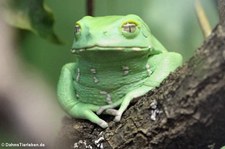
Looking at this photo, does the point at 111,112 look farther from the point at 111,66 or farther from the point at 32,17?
the point at 32,17

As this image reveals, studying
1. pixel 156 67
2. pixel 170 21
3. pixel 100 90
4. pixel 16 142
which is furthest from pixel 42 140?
pixel 170 21

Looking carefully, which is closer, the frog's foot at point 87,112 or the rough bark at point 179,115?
the rough bark at point 179,115

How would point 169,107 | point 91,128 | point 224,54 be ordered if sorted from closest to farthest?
point 224,54 < point 169,107 < point 91,128

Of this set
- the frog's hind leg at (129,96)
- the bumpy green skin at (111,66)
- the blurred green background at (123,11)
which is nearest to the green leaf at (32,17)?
the blurred green background at (123,11)

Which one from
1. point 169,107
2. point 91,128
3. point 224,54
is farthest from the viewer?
point 91,128

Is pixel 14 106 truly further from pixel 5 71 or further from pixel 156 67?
pixel 156 67

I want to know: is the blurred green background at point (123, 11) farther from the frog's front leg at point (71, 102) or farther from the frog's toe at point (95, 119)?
the frog's toe at point (95, 119)
